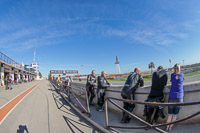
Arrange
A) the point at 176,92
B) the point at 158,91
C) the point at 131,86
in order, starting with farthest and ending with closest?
the point at 131,86 → the point at 158,91 → the point at 176,92

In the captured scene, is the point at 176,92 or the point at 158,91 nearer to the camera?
the point at 176,92

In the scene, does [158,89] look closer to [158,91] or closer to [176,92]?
[158,91]

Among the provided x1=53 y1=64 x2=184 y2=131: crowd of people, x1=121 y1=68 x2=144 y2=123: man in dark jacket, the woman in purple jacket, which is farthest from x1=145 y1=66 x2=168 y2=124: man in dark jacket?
x1=121 y1=68 x2=144 y2=123: man in dark jacket

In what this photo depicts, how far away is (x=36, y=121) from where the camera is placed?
4.24 meters

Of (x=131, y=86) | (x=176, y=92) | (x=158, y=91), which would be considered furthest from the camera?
(x=131, y=86)

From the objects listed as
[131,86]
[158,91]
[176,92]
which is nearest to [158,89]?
[158,91]

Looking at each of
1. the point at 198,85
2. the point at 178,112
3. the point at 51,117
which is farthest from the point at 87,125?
the point at 198,85

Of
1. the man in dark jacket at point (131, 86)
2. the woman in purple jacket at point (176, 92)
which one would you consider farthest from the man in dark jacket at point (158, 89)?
the man in dark jacket at point (131, 86)

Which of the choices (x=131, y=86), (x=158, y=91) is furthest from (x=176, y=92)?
(x=131, y=86)

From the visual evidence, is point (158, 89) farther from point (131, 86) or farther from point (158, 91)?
point (131, 86)

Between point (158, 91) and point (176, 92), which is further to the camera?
point (158, 91)

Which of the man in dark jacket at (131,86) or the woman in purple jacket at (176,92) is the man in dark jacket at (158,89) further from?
the man in dark jacket at (131,86)

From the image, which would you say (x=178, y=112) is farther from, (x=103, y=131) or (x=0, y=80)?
(x=0, y=80)

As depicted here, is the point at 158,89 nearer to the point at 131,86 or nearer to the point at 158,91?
the point at 158,91
